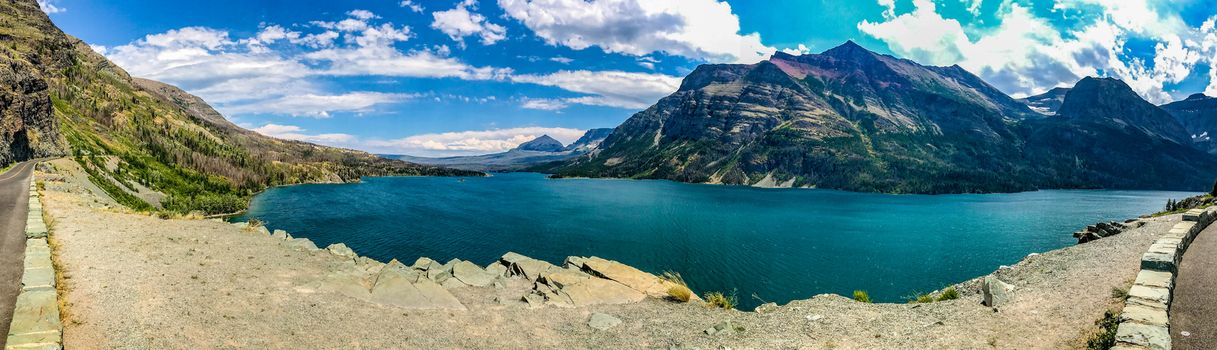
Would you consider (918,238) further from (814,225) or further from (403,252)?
(403,252)

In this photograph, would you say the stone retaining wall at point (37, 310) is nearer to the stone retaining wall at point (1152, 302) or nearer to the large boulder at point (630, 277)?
the large boulder at point (630, 277)

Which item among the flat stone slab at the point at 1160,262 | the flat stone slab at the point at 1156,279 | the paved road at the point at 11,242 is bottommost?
the paved road at the point at 11,242

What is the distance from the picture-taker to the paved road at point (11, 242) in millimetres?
13073

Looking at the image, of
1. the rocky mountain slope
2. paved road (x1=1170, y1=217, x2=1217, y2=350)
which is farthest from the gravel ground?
the rocky mountain slope

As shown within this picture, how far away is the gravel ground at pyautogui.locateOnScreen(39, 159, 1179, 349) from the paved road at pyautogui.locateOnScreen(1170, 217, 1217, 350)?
1586mm

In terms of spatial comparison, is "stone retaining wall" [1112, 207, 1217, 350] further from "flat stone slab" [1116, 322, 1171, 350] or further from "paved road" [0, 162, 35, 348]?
"paved road" [0, 162, 35, 348]

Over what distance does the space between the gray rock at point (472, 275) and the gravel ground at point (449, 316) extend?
52.8 inches

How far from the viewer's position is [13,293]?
1382 centimetres

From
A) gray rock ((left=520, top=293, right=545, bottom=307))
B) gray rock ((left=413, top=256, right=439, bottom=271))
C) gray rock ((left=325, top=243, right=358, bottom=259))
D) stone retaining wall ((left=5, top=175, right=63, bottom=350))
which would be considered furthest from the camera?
gray rock ((left=325, top=243, right=358, bottom=259))

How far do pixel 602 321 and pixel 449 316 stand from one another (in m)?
6.09

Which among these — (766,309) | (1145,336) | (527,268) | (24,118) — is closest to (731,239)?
(527,268)

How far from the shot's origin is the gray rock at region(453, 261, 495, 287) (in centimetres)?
2488

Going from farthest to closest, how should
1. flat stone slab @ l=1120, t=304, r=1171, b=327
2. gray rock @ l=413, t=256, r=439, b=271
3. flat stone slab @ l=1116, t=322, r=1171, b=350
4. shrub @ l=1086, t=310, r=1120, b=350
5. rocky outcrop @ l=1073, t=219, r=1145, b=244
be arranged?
rocky outcrop @ l=1073, t=219, r=1145, b=244
gray rock @ l=413, t=256, r=439, b=271
shrub @ l=1086, t=310, r=1120, b=350
flat stone slab @ l=1120, t=304, r=1171, b=327
flat stone slab @ l=1116, t=322, r=1171, b=350

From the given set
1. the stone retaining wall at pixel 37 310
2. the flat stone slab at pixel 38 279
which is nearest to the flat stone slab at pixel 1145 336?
the stone retaining wall at pixel 37 310
